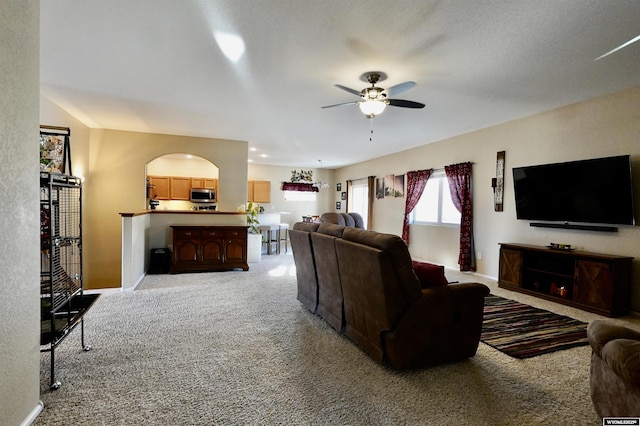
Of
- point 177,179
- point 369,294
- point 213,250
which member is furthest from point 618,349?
point 177,179

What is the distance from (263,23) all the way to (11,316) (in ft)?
7.94

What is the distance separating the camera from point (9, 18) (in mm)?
1489

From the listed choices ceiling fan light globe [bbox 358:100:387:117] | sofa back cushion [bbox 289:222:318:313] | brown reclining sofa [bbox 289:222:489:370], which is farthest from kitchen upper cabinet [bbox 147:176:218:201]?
brown reclining sofa [bbox 289:222:489:370]

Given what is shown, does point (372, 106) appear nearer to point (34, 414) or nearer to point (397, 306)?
point (397, 306)

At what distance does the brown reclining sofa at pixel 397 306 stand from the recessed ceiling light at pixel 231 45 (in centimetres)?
188

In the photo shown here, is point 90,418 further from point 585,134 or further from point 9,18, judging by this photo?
point 585,134

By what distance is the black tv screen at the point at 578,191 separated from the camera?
3.65 metres

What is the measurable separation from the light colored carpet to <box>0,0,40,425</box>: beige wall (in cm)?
33

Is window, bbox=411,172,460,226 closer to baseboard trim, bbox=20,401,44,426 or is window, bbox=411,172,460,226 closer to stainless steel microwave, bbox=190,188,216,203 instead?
stainless steel microwave, bbox=190,188,216,203

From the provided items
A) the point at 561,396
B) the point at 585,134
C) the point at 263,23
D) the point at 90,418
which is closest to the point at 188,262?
the point at 90,418

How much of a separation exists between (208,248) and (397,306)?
4.31 m

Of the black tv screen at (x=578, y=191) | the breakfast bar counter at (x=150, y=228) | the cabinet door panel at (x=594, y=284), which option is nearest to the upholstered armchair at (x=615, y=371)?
the cabinet door panel at (x=594, y=284)

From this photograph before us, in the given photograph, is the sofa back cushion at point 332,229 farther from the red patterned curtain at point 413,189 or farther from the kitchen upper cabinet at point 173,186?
the kitchen upper cabinet at point 173,186

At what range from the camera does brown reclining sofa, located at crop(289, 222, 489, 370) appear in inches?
87.0
